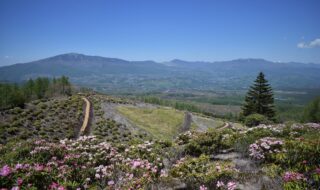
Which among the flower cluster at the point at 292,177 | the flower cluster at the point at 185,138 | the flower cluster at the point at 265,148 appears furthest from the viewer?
the flower cluster at the point at 185,138

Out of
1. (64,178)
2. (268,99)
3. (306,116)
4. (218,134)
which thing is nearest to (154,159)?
(64,178)

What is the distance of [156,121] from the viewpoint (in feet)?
136

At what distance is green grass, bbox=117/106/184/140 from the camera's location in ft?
117

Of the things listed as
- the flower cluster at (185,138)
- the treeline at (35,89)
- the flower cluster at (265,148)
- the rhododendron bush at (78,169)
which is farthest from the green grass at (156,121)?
the treeline at (35,89)

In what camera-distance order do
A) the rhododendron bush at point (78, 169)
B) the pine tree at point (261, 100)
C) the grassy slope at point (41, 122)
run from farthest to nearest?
the pine tree at point (261, 100), the grassy slope at point (41, 122), the rhododendron bush at point (78, 169)

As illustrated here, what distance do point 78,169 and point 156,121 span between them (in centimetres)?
3383

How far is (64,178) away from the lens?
7.01 meters

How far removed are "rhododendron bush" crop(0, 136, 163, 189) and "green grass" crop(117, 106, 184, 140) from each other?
933 inches

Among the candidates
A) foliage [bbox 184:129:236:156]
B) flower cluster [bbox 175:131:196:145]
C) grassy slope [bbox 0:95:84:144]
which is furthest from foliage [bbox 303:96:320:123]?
foliage [bbox 184:129:236:156]

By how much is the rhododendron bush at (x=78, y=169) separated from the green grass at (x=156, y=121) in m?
23.7

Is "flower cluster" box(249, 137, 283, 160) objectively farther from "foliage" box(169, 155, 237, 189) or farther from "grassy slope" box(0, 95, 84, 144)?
"grassy slope" box(0, 95, 84, 144)

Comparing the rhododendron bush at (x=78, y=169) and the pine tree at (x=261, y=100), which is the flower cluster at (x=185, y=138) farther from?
the pine tree at (x=261, y=100)

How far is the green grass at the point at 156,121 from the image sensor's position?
35.6 m

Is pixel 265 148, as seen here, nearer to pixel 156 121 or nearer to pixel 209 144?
pixel 209 144
